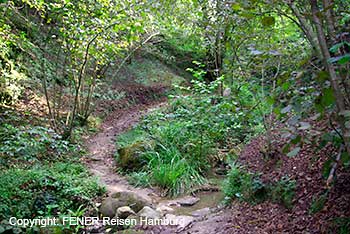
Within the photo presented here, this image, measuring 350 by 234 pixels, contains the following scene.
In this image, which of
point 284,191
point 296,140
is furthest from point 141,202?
point 296,140

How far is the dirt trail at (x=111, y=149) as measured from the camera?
577 centimetres

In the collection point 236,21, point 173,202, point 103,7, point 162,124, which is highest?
point 103,7

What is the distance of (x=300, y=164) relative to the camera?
3492 mm

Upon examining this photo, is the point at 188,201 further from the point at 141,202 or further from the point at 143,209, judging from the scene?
the point at 143,209

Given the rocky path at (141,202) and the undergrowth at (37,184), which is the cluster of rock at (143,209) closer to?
the rocky path at (141,202)

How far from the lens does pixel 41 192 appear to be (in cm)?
472

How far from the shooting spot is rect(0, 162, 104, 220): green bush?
4.35 m

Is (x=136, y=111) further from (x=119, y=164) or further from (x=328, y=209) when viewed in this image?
(x=328, y=209)

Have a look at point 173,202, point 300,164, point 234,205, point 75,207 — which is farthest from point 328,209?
point 75,207

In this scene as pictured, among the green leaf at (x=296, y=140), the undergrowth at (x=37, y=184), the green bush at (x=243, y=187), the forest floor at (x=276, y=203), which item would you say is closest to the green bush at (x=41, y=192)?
the undergrowth at (x=37, y=184)

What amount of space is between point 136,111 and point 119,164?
206 inches

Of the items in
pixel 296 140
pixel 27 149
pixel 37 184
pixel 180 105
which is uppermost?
pixel 180 105

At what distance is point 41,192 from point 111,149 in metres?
3.28

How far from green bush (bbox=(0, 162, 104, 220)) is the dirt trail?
0.49 m
